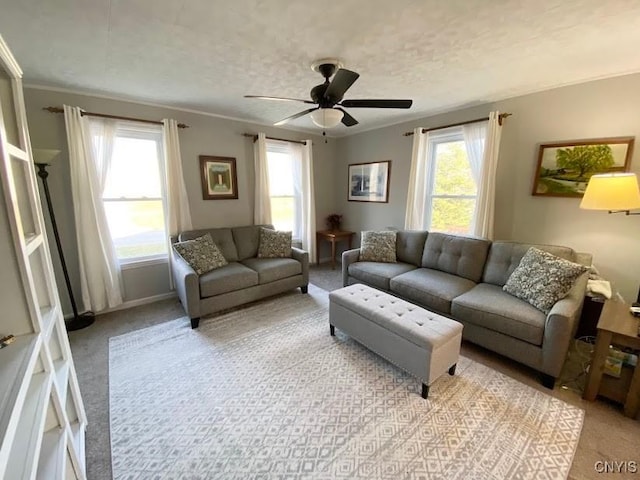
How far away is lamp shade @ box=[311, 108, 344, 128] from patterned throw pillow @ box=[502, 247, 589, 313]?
2.09 meters

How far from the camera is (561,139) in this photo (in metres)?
2.64

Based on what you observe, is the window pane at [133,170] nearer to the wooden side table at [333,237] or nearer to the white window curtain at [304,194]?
the white window curtain at [304,194]

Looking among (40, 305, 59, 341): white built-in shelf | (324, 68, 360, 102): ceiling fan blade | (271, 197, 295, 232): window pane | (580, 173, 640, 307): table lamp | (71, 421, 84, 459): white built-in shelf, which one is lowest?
(71, 421, 84, 459): white built-in shelf

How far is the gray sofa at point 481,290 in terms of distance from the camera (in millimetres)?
1936

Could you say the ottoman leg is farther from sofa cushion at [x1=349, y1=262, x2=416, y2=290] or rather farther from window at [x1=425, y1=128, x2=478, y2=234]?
window at [x1=425, y1=128, x2=478, y2=234]

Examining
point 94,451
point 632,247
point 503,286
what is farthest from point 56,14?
point 632,247

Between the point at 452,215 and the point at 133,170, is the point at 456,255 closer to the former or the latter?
the point at 452,215

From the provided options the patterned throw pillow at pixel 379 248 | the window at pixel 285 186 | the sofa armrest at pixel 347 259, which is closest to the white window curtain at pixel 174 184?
the window at pixel 285 186

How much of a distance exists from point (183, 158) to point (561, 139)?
167 inches

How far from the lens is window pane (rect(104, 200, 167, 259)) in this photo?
3.13m

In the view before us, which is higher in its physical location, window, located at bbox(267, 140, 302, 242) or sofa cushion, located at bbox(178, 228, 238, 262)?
window, located at bbox(267, 140, 302, 242)

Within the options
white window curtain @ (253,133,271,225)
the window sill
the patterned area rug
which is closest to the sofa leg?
the patterned area rug

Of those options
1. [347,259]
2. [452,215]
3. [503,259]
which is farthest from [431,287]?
[452,215]

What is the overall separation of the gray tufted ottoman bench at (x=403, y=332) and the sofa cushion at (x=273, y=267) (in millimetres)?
1108
